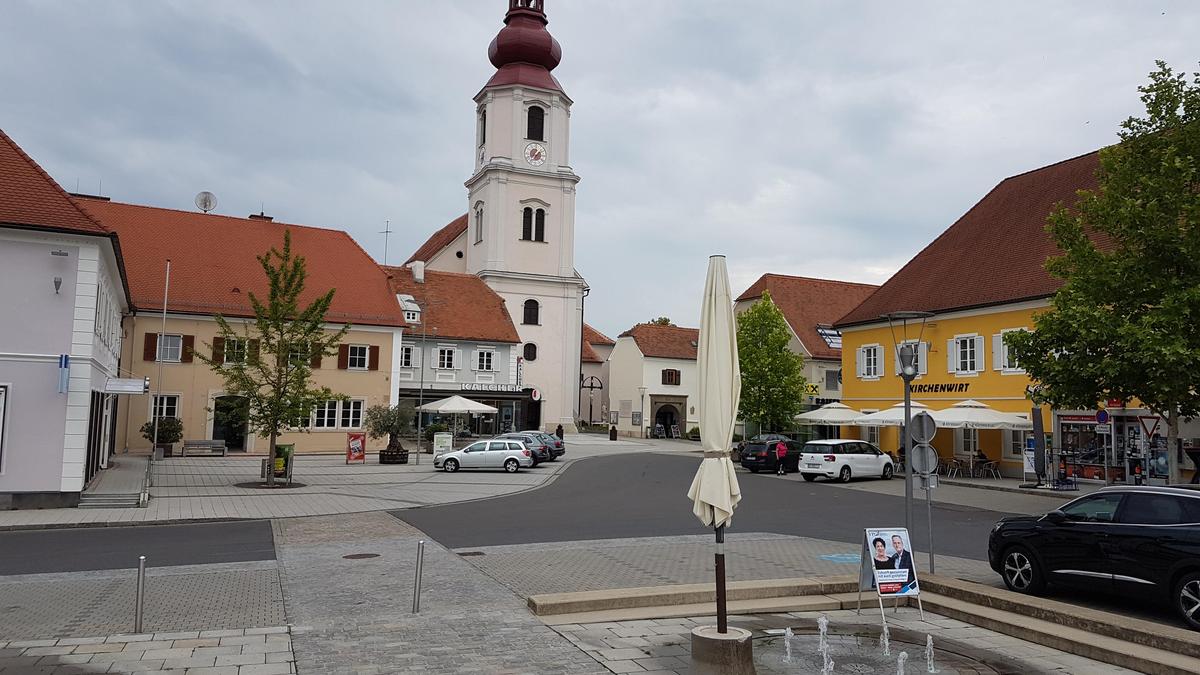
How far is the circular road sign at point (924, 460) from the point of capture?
467 inches

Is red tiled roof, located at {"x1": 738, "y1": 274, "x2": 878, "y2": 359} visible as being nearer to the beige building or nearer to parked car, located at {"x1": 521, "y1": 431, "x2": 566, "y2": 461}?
parked car, located at {"x1": 521, "y1": 431, "x2": 566, "y2": 461}

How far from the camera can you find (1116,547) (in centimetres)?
1042

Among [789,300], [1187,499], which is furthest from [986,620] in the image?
[789,300]

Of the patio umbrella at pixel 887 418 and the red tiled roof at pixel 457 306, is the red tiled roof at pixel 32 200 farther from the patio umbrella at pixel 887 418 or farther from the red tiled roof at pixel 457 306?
the red tiled roof at pixel 457 306

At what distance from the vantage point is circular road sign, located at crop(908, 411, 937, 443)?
11936 millimetres

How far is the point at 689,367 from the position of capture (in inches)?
2788

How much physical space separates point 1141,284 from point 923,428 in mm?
11818

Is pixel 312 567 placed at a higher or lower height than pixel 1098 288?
lower

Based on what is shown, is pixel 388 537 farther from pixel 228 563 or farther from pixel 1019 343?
pixel 1019 343

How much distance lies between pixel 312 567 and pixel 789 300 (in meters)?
49.1

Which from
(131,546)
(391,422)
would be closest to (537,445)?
(391,422)

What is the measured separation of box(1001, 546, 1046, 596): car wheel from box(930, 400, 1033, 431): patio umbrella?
62.3ft

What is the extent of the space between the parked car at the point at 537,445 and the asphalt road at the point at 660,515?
680 cm

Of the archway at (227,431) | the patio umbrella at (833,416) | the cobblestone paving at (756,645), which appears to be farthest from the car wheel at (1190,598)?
the archway at (227,431)
